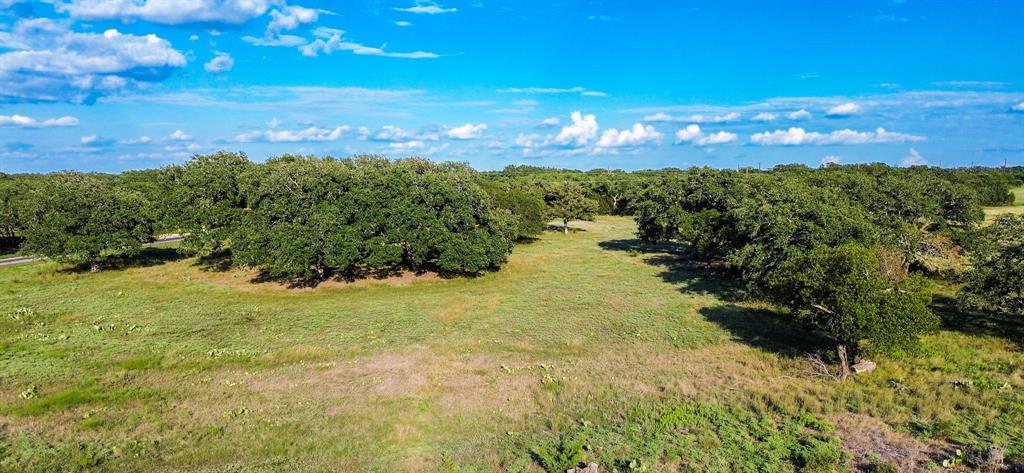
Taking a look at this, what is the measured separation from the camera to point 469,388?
2398 cm

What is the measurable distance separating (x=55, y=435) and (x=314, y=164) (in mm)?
34874

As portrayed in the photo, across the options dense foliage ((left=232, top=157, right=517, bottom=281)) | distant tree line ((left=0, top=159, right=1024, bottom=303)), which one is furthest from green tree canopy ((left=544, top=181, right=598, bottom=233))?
dense foliage ((left=232, top=157, right=517, bottom=281))

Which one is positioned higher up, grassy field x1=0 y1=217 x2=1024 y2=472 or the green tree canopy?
the green tree canopy

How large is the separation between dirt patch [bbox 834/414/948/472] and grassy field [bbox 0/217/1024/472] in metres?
0.09

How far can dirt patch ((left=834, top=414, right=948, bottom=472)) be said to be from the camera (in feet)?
54.5

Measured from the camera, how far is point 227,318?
118 ft

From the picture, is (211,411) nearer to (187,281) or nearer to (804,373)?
(804,373)

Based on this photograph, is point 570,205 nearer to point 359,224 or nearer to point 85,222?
point 359,224

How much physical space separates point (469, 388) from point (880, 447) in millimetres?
16099

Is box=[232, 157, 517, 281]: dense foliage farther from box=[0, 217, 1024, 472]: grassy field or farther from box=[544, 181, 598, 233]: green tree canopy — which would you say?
box=[544, 181, 598, 233]: green tree canopy

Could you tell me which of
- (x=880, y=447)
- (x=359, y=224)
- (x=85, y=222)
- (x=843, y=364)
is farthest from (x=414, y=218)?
(x=880, y=447)

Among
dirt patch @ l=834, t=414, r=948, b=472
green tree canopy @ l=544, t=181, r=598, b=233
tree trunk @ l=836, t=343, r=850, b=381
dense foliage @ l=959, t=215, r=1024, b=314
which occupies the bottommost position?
dirt patch @ l=834, t=414, r=948, b=472

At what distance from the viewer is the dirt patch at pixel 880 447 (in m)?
16.6

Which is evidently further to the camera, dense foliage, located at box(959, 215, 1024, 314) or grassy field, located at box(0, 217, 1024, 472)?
dense foliage, located at box(959, 215, 1024, 314)
